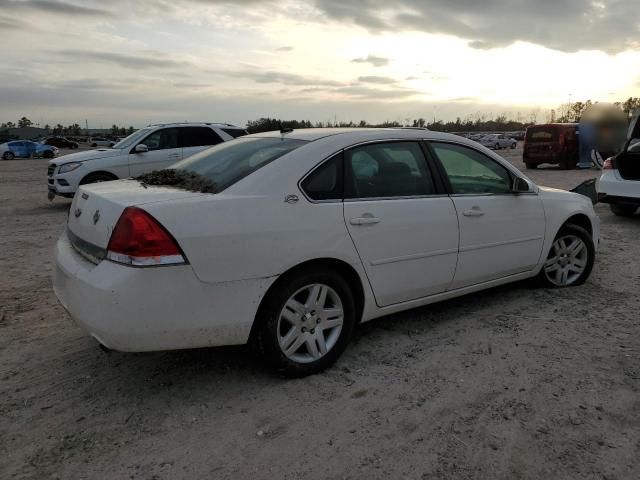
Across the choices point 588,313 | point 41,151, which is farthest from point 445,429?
point 41,151

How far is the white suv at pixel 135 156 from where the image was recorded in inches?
417

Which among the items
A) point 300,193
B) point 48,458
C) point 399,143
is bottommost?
point 48,458

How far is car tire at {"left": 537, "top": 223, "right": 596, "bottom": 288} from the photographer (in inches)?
199

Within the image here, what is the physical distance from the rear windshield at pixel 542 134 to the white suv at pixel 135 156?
51.5 ft

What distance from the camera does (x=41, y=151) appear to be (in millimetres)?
40594

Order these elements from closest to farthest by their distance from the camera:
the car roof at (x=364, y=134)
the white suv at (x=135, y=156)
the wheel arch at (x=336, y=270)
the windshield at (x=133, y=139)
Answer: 1. the wheel arch at (x=336, y=270)
2. the car roof at (x=364, y=134)
3. the white suv at (x=135, y=156)
4. the windshield at (x=133, y=139)

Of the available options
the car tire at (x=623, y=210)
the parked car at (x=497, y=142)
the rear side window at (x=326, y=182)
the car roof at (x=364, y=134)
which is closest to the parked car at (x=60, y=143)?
the parked car at (x=497, y=142)

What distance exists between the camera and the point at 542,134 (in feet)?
74.4

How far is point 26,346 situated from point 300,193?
237 centimetres

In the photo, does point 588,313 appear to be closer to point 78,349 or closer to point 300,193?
point 300,193

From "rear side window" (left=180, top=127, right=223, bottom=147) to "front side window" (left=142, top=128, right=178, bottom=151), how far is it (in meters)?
0.19

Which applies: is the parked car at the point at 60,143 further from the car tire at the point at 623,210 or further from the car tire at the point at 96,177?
the car tire at the point at 623,210

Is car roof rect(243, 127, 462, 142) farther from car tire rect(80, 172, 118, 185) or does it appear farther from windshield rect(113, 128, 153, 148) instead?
windshield rect(113, 128, 153, 148)

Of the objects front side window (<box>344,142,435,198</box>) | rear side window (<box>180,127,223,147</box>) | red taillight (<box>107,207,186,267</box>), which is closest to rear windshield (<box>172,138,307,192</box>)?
front side window (<box>344,142,435,198</box>)
